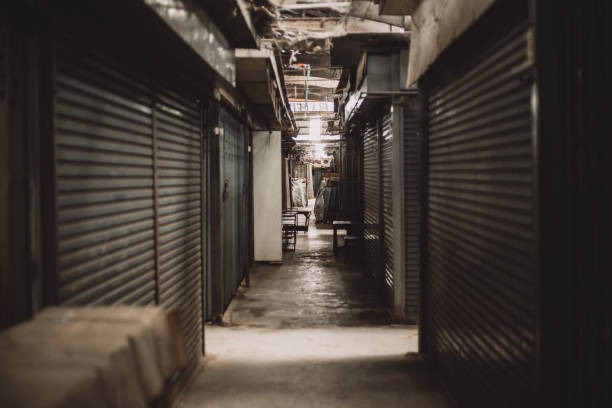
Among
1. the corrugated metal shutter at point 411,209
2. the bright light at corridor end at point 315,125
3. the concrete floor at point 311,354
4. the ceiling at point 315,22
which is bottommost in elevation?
the concrete floor at point 311,354

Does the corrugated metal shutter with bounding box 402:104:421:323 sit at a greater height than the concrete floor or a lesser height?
greater

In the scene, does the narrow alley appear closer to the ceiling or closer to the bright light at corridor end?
the ceiling

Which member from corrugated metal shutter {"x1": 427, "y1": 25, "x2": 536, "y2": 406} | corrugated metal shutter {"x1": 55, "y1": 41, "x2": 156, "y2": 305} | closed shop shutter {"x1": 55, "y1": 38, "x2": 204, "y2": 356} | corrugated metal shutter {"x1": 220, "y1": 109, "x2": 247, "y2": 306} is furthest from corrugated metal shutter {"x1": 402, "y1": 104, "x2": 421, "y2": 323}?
corrugated metal shutter {"x1": 55, "y1": 41, "x2": 156, "y2": 305}

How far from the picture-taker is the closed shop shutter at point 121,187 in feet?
8.34

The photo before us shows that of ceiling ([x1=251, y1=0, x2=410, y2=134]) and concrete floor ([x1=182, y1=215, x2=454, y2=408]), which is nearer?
concrete floor ([x1=182, y1=215, x2=454, y2=408])

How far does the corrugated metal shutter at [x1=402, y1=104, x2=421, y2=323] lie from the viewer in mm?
7133

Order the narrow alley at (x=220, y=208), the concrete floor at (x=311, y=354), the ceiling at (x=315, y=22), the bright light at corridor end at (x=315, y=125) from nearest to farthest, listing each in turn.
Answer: the narrow alley at (x=220, y=208)
the concrete floor at (x=311, y=354)
the ceiling at (x=315, y=22)
the bright light at corridor end at (x=315, y=125)

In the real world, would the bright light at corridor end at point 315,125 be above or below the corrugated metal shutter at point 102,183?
above

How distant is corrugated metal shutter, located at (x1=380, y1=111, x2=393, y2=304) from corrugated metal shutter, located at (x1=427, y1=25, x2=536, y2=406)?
2.81 m

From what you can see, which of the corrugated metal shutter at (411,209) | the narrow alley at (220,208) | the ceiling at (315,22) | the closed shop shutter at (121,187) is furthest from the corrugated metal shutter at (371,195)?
the closed shop shutter at (121,187)

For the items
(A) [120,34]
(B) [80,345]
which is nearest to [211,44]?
(A) [120,34]

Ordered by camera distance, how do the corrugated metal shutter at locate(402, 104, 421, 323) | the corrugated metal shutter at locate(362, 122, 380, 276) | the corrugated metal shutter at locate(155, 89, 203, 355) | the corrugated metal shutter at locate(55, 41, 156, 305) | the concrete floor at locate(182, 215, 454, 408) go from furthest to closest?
the corrugated metal shutter at locate(362, 122, 380, 276) → the corrugated metal shutter at locate(402, 104, 421, 323) → the concrete floor at locate(182, 215, 454, 408) → the corrugated metal shutter at locate(155, 89, 203, 355) → the corrugated metal shutter at locate(55, 41, 156, 305)

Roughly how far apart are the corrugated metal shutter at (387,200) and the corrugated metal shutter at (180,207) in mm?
3646

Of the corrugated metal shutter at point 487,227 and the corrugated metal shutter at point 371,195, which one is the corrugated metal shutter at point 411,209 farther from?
the corrugated metal shutter at point 487,227
